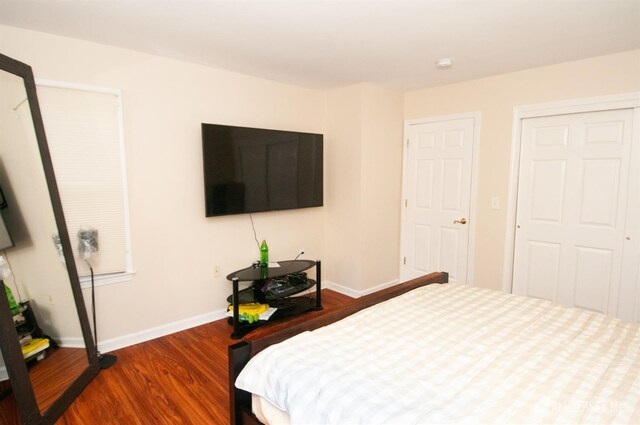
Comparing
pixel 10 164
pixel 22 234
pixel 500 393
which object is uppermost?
pixel 10 164

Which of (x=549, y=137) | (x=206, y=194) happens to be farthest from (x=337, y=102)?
(x=549, y=137)

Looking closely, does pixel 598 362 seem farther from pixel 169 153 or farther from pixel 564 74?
pixel 169 153

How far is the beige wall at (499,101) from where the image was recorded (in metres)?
2.79

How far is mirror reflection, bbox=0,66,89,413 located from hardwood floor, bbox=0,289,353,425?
0.56 ft

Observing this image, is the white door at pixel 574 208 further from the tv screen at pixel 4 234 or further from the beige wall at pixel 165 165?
the tv screen at pixel 4 234

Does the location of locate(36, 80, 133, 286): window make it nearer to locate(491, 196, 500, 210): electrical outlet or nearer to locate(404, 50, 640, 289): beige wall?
locate(404, 50, 640, 289): beige wall

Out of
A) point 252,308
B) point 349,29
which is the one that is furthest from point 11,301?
point 349,29

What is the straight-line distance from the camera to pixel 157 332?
288 centimetres

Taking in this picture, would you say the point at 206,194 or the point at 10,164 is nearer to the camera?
the point at 10,164

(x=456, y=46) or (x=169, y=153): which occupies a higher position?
(x=456, y=46)

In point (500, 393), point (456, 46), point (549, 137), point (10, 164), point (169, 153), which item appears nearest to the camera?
point (500, 393)

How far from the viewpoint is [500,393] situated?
1155 mm

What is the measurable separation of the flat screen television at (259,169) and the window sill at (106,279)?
2.59ft

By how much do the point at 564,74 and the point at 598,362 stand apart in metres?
2.59
